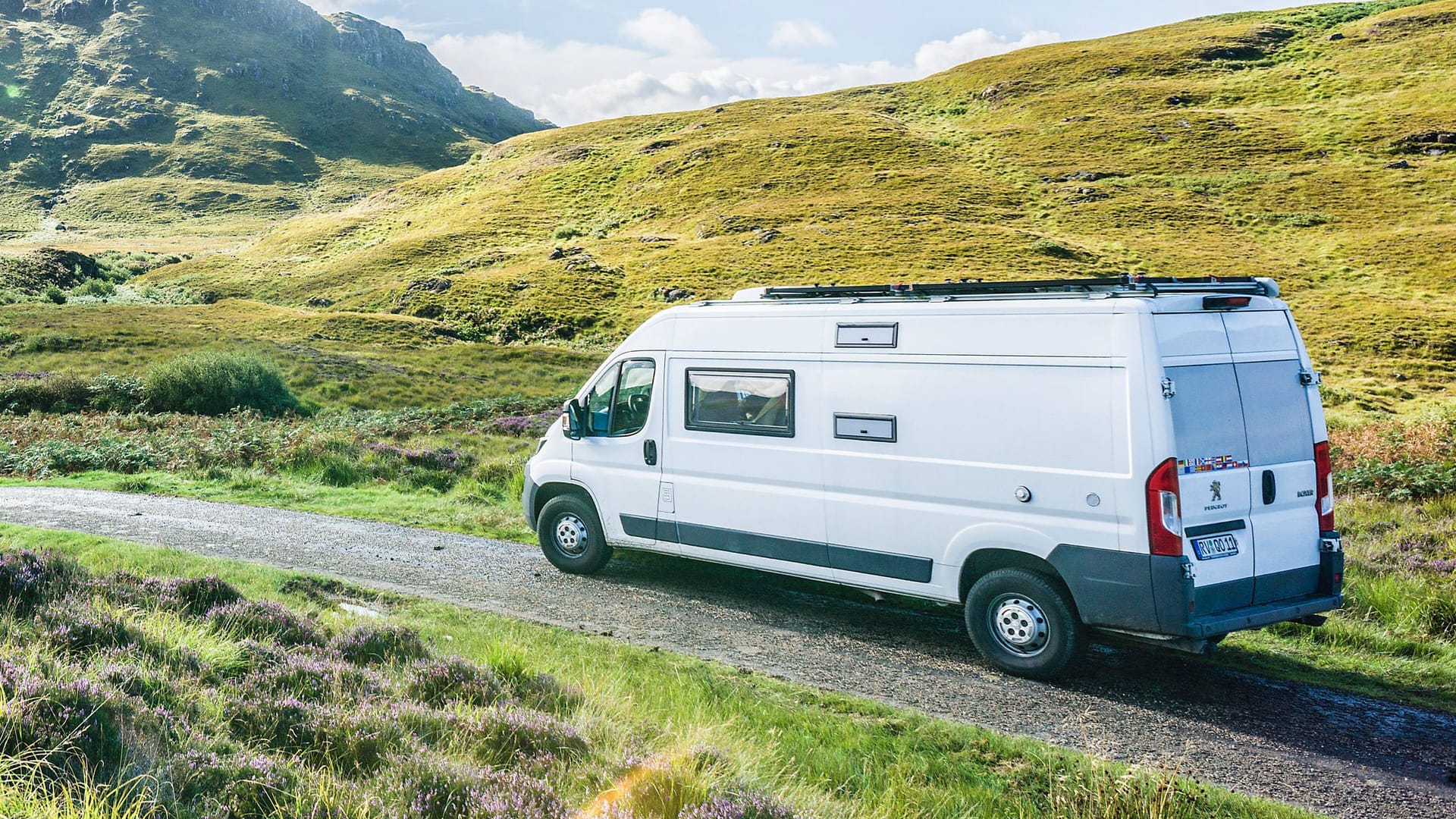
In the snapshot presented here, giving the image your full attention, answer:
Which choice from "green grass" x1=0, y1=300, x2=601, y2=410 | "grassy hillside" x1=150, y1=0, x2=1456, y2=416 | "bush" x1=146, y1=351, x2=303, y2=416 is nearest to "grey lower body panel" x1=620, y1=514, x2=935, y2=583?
"bush" x1=146, y1=351, x2=303, y2=416

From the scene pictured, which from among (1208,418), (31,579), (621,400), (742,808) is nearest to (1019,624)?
(1208,418)

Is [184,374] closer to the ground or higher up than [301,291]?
closer to the ground

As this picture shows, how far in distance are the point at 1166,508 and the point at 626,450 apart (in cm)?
541

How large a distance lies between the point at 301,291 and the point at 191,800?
83.2m

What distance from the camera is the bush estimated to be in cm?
2741

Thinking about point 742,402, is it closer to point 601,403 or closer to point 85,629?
point 601,403

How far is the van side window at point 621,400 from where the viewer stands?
977 cm

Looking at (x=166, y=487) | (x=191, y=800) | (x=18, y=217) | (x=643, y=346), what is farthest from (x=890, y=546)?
(x=18, y=217)

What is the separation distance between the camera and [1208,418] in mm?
6688

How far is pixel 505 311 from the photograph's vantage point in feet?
218

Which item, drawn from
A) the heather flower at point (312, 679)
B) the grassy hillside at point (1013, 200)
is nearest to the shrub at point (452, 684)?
the heather flower at point (312, 679)

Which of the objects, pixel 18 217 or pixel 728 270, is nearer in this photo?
pixel 728 270

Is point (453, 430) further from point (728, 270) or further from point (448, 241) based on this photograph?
point (448, 241)

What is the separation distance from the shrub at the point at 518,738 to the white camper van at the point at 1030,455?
12.8 ft
